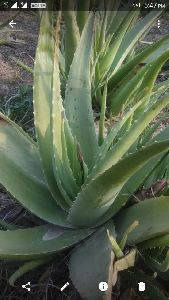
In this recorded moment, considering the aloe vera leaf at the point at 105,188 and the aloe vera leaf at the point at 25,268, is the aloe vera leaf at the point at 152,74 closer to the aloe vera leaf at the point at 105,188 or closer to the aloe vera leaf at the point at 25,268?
the aloe vera leaf at the point at 105,188

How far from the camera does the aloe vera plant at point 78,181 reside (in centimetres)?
120

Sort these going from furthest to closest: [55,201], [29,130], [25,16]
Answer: [25,16] < [29,130] < [55,201]

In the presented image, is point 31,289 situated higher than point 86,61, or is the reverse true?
point 86,61

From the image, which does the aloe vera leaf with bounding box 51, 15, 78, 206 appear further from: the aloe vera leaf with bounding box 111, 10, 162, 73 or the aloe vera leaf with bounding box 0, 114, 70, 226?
the aloe vera leaf with bounding box 111, 10, 162, 73

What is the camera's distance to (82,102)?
152 centimetres

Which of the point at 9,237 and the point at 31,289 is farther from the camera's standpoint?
the point at 31,289

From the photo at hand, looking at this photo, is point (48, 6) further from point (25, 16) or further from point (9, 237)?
point (25, 16)

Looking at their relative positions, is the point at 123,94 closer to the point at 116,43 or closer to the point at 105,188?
the point at 116,43

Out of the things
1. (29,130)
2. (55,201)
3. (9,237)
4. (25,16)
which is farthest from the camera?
(25,16)

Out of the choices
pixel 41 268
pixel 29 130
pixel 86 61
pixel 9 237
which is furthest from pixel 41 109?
pixel 29 130

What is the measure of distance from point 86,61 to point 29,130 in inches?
29.8

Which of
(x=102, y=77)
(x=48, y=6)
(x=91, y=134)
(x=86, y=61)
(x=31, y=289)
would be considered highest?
(x=48, y=6)

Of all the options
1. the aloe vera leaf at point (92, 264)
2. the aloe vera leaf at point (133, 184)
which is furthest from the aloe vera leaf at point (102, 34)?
the aloe vera leaf at point (92, 264)

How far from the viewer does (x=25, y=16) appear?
338 cm
